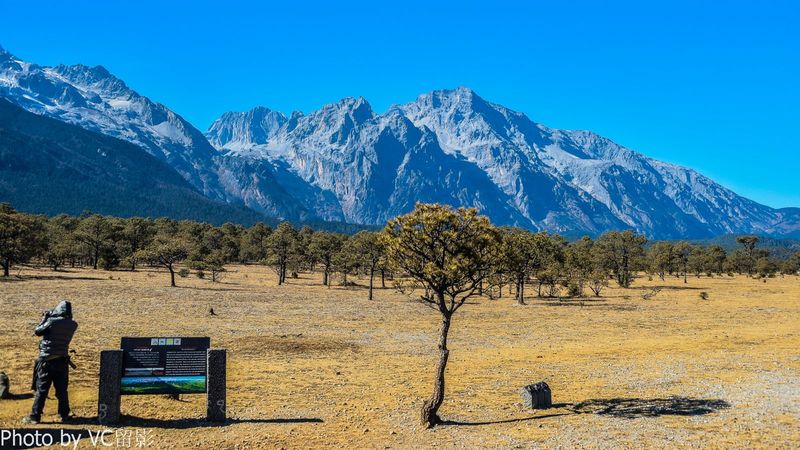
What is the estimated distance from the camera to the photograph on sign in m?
15.6

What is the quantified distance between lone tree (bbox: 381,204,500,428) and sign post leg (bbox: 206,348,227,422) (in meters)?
6.29

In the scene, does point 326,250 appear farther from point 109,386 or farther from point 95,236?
point 109,386

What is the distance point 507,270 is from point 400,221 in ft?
13.7

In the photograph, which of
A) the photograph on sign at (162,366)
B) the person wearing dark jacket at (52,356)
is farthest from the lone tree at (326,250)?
the person wearing dark jacket at (52,356)

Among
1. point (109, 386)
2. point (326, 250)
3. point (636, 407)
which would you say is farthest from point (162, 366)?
point (326, 250)

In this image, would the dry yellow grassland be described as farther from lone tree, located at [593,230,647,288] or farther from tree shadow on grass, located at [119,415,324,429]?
lone tree, located at [593,230,647,288]

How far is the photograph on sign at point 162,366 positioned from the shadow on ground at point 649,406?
12697 mm

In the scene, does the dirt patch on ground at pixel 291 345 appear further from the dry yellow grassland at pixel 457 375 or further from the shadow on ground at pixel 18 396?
the shadow on ground at pixel 18 396

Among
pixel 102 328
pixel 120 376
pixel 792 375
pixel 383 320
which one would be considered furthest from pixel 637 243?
pixel 120 376

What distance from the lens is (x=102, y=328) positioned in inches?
1357

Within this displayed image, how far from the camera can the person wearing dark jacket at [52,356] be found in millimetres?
14648

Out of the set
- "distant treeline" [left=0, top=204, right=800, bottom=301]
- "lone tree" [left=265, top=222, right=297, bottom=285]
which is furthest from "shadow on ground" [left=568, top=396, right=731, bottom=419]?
"lone tree" [left=265, top=222, right=297, bottom=285]

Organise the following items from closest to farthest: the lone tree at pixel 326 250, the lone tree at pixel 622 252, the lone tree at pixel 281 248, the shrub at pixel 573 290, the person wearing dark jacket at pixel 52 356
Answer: the person wearing dark jacket at pixel 52 356
the shrub at pixel 573 290
the lone tree at pixel 281 248
the lone tree at pixel 326 250
the lone tree at pixel 622 252

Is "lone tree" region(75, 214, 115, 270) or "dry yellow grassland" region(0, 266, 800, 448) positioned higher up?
"lone tree" region(75, 214, 115, 270)
